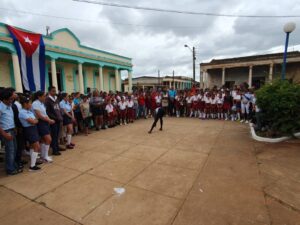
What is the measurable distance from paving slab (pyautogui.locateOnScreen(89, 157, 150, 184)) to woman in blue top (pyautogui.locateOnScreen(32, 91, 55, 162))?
59.8 inches

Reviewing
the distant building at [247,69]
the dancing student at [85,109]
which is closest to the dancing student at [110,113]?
the dancing student at [85,109]

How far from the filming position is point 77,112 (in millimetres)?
6934

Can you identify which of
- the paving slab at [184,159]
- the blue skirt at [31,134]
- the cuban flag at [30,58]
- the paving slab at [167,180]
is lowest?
the paving slab at [167,180]

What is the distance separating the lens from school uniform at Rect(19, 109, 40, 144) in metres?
3.78

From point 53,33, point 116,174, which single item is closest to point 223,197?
point 116,174

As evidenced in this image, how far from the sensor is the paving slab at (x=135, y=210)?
7.48 feet

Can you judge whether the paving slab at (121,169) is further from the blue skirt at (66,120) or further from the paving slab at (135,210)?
the blue skirt at (66,120)

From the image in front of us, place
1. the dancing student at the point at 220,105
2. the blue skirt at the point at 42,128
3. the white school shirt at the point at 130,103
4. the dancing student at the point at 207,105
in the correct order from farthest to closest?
the dancing student at the point at 207,105 < the dancing student at the point at 220,105 < the white school shirt at the point at 130,103 < the blue skirt at the point at 42,128

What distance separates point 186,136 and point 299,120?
331cm

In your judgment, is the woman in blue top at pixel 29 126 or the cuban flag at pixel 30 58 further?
the cuban flag at pixel 30 58

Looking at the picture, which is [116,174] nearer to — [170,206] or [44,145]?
[170,206]

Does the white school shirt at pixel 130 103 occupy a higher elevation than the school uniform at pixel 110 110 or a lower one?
higher

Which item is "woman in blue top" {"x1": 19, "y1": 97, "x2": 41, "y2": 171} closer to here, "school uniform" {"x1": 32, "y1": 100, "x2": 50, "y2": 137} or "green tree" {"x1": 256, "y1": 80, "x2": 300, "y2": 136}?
"school uniform" {"x1": 32, "y1": 100, "x2": 50, "y2": 137}

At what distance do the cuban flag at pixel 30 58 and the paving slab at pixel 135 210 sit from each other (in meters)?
5.18
